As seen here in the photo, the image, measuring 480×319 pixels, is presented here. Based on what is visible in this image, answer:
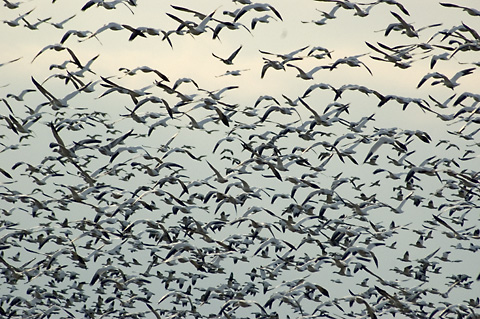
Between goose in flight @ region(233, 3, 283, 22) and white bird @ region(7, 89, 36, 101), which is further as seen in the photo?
white bird @ region(7, 89, 36, 101)

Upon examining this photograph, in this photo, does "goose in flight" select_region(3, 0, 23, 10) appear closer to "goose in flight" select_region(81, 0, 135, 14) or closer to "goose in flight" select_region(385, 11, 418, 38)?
"goose in flight" select_region(81, 0, 135, 14)

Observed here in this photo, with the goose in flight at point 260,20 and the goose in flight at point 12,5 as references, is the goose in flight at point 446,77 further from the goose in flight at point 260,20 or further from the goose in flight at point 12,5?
the goose in flight at point 12,5

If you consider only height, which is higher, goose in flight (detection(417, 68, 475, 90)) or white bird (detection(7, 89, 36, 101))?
white bird (detection(7, 89, 36, 101))

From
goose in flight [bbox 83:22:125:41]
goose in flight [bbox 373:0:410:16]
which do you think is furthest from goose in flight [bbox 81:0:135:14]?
goose in flight [bbox 373:0:410:16]

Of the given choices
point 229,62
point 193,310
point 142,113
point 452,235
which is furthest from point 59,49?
point 452,235

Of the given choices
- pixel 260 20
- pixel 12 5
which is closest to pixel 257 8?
pixel 260 20

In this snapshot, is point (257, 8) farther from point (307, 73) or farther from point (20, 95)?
point (20, 95)

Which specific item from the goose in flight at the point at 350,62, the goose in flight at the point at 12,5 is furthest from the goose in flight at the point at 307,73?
the goose in flight at the point at 12,5

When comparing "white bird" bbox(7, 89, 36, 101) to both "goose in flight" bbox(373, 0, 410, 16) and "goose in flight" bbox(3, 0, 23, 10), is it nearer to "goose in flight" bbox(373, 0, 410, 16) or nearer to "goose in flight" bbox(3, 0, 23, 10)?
"goose in flight" bbox(3, 0, 23, 10)

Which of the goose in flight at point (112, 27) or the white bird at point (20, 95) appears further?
the white bird at point (20, 95)

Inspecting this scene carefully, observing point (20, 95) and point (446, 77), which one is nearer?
point (446, 77)

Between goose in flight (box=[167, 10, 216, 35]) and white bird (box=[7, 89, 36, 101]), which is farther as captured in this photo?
white bird (box=[7, 89, 36, 101])

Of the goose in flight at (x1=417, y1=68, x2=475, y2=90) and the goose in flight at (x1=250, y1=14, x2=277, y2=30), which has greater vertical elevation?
the goose in flight at (x1=250, y1=14, x2=277, y2=30)

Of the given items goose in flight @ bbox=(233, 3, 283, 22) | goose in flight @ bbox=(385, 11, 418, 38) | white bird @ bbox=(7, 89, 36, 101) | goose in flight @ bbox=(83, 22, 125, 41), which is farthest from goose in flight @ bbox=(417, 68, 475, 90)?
white bird @ bbox=(7, 89, 36, 101)
